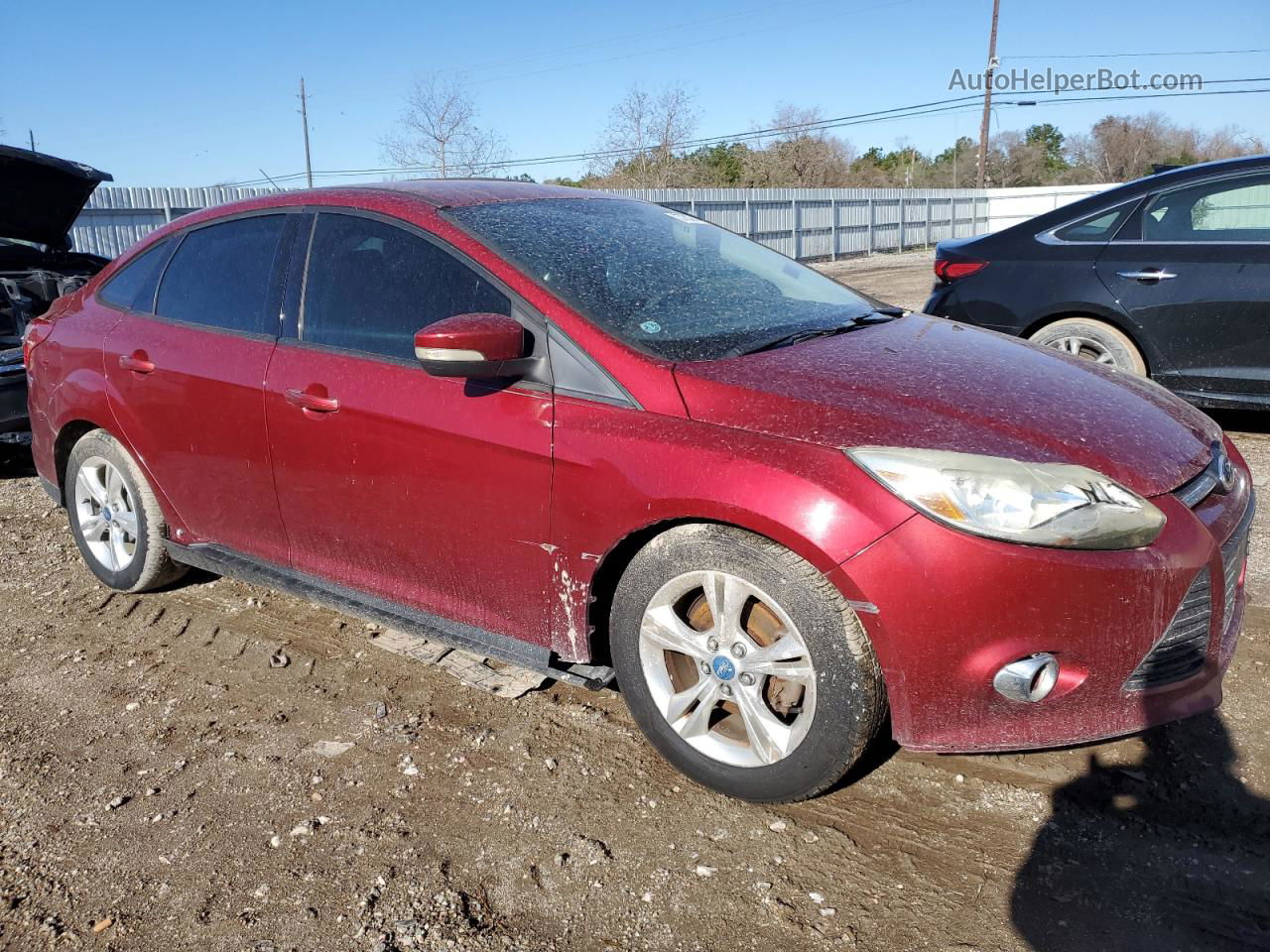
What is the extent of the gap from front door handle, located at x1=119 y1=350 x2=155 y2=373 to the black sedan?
14.8ft

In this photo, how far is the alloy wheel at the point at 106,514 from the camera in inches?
167

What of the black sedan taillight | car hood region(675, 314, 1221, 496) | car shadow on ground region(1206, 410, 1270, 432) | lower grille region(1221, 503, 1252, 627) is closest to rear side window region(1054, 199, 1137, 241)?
the black sedan taillight

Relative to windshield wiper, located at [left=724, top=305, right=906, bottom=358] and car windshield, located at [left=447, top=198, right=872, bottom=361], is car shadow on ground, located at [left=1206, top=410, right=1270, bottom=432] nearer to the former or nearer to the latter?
windshield wiper, located at [left=724, top=305, right=906, bottom=358]

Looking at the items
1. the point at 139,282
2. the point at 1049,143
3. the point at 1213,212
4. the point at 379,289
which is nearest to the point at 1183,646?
the point at 379,289

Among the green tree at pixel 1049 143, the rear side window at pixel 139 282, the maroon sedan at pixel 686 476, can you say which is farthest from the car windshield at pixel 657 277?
the green tree at pixel 1049 143

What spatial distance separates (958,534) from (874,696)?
→ 1.46 ft

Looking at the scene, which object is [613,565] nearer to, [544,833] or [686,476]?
[686,476]

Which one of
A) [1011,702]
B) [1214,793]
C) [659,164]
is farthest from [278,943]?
[659,164]

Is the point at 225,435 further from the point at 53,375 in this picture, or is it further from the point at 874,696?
the point at 874,696

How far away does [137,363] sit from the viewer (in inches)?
155

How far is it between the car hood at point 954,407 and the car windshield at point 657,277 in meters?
0.19

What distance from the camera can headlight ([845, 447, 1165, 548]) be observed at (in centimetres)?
230

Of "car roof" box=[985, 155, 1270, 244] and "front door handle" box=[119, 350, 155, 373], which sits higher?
"car roof" box=[985, 155, 1270, 244]

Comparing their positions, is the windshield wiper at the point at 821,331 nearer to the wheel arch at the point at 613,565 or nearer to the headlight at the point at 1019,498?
the wheel arch at the point at 613,565
